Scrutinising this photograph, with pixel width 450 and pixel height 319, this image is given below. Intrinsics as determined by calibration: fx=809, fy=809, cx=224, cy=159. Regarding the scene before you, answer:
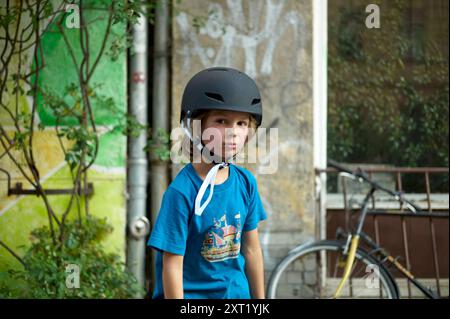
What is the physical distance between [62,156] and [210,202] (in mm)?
2680

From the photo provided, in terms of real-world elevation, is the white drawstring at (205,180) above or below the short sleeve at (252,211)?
above

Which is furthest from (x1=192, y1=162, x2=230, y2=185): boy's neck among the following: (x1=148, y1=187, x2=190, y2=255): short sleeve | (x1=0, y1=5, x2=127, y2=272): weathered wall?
(x1=0, y1=5, x2=127, y2=272): weathered wall

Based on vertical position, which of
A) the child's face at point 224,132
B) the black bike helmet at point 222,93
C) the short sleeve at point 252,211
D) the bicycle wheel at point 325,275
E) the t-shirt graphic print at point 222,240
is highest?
the black bike helmet at point 222,93

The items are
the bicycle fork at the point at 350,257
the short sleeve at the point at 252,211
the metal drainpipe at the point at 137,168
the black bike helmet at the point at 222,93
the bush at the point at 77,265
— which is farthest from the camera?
the metal drainpipe at the point at 137,168

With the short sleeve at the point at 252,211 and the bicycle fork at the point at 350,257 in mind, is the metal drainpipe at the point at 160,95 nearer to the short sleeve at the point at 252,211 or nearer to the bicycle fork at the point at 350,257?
the bicycle fork at the point at 350,257

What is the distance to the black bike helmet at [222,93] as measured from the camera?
278 cm

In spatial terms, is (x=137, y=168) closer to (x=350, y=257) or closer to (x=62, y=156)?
(x=62, y=156)

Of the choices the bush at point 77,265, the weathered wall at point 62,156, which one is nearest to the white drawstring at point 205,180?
the bush at point 77,265

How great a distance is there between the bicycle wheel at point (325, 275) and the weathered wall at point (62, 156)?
1161mm

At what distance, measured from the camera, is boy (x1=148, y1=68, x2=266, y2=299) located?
9.18ft

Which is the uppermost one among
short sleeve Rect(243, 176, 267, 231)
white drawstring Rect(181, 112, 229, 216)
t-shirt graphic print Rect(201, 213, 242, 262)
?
white drawstring Rect(181, 112, 229, 216)

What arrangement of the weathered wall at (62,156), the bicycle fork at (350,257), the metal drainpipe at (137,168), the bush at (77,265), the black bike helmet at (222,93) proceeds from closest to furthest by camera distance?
the black bike helmet at (222,93), the bush at (77,265), the weathered wall at (62,156), the bicycle fork at (350,257), the metal drainpipe at (137,168)

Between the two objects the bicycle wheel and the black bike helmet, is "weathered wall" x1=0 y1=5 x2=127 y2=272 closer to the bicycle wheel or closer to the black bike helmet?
the bicycle wheel

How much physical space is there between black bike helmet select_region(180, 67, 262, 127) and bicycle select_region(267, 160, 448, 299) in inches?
110
